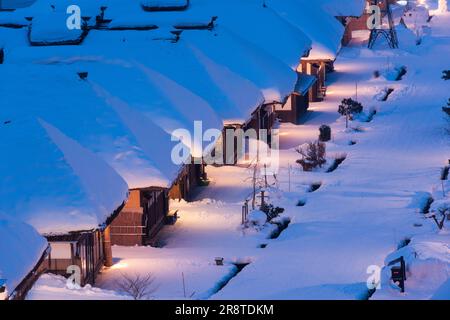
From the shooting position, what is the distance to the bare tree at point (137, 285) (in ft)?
60.5

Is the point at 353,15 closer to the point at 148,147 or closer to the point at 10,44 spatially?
the point at 10,44

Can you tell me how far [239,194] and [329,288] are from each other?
860 centimetres

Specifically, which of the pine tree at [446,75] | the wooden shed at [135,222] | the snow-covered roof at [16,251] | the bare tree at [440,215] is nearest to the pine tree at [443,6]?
the pine tree at [446,75]

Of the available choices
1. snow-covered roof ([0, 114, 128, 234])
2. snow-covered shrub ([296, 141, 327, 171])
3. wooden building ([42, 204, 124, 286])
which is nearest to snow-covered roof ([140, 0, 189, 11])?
snow-covered shrub ([296, 141, 327, 171])

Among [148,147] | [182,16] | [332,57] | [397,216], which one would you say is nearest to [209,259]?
[148,147]

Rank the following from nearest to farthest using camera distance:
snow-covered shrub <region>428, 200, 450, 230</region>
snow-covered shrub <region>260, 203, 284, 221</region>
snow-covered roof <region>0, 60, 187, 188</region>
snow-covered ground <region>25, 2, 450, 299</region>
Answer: snow-covered ground <region>25, 2, 450, 299</region>
snow-covered roof <region>0, 60, 187, 188</region>
snow-covered shrub <region>428, 200, 450, 230</region>
snow-covered shrub <region>260, 203, 284, 221</region>

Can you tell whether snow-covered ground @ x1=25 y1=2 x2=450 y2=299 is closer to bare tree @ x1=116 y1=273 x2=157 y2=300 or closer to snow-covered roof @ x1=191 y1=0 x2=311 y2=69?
bare tree @ x1=116 y1=273 x2=157 y2=300

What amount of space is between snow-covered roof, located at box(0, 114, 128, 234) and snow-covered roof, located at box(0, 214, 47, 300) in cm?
160

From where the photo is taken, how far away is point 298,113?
3816cm

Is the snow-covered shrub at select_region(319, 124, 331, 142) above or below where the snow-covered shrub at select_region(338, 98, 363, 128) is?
below

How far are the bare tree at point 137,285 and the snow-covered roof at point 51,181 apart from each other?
1.19m

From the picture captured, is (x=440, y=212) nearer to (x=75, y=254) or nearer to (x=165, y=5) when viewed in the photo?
(x=75, y=254)

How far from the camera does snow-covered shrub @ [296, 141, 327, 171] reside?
29891 mm

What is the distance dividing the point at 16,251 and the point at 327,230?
9385 millimetres
